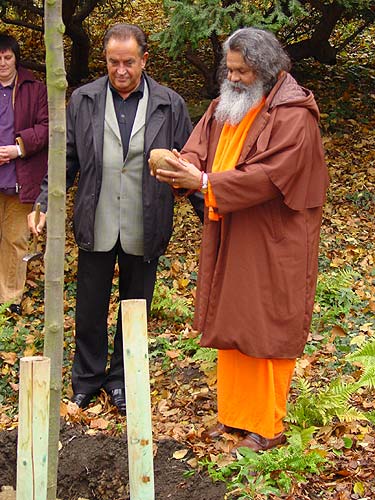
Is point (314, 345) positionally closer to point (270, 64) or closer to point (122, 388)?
point (122, 388)

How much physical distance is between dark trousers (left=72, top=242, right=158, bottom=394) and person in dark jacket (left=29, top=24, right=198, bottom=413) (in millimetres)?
14

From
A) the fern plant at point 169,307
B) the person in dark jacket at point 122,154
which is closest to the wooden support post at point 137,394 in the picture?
the person in dark jacket at point 122,154

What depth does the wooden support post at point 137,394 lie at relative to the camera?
2857 millimetres

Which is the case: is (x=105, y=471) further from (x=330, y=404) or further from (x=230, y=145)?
(x=230, y=145)

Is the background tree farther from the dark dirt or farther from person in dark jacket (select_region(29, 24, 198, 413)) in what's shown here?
the dark dirt

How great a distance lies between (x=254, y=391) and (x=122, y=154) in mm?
1536

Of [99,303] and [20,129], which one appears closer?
[99,303]

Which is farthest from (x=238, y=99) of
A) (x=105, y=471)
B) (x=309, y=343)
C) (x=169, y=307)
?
(x=169, y=307)

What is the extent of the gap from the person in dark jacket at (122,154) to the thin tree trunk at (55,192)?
1.70 m

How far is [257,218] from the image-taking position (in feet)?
13.0

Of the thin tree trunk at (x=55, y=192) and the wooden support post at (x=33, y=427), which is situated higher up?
the thin tree trunk at (x=55, y=192)

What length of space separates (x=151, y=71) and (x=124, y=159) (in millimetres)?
7170

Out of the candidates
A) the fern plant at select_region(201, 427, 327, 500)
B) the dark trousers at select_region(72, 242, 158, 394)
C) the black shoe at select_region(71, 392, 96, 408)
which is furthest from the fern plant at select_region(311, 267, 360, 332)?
the fern plant at select_region(201, 427, 327, 500)

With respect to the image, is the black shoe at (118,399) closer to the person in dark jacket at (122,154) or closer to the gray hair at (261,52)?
the person in dark jacket at (122,154)
